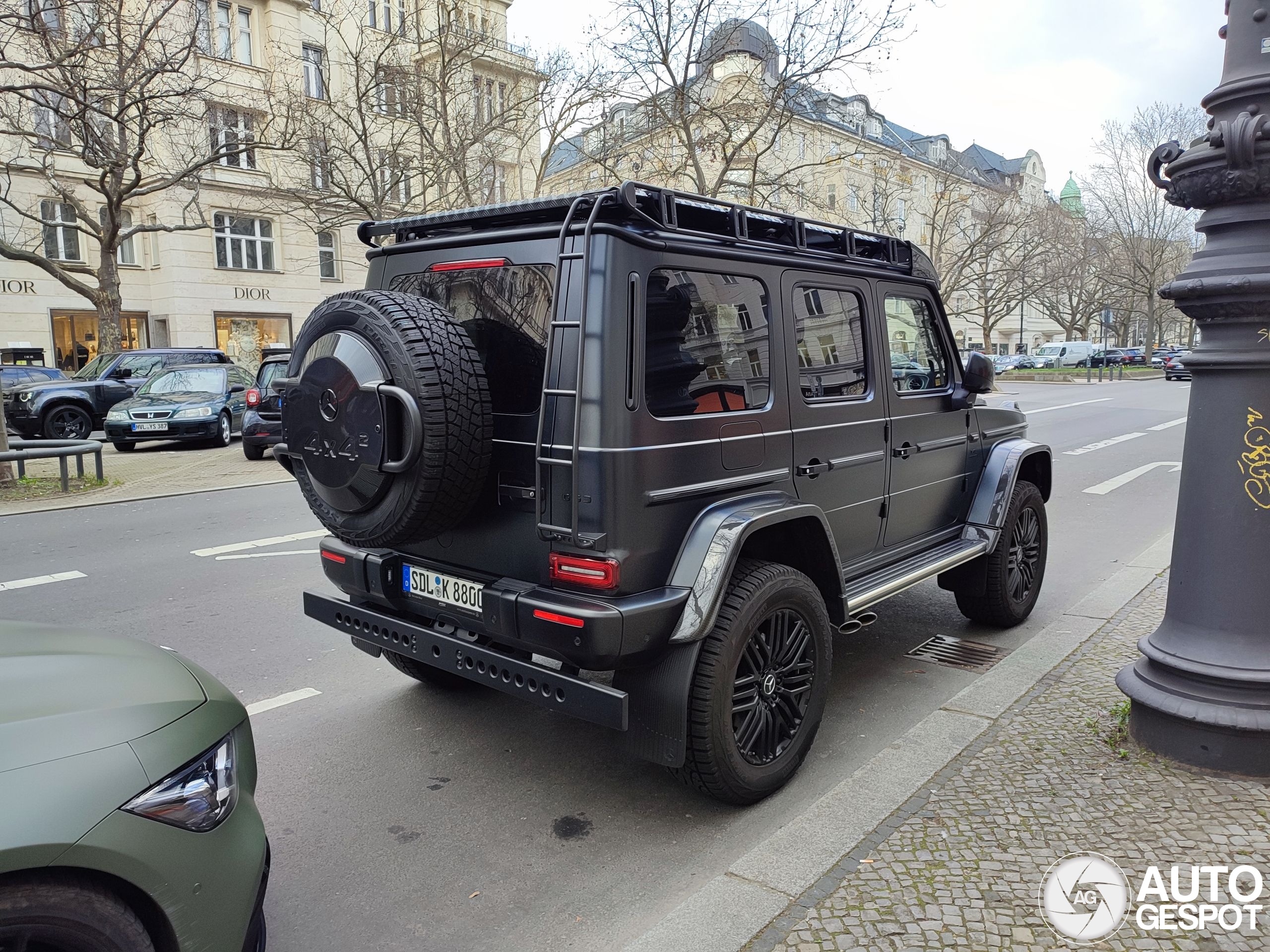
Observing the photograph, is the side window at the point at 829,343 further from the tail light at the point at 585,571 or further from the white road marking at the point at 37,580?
the white road marking at the point at 37,580

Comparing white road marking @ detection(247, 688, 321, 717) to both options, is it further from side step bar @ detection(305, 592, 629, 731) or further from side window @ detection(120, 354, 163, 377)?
side window @ detection(120, 354, 163, 377)

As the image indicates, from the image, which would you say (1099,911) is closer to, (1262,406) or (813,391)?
(1262,406)

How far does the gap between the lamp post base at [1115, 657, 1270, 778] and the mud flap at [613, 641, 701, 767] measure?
6.05ft

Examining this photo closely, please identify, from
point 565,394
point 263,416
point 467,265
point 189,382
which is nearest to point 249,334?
point 189,382

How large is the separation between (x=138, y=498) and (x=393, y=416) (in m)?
9.57

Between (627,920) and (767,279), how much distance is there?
8.30 ft

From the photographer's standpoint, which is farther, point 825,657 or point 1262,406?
point 825,657

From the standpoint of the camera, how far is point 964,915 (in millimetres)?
2676

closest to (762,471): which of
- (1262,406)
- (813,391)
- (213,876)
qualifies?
(813,391)

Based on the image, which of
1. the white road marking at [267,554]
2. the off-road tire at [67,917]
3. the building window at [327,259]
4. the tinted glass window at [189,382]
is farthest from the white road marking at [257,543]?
the building window at [327,259]

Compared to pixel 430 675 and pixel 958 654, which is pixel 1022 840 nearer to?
pixel 958 654

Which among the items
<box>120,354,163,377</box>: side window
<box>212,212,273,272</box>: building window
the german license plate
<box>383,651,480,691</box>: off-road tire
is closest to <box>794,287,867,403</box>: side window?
the german license plate

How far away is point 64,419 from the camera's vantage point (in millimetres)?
17969

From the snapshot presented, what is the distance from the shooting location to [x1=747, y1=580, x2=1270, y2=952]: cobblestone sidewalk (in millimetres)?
2592
